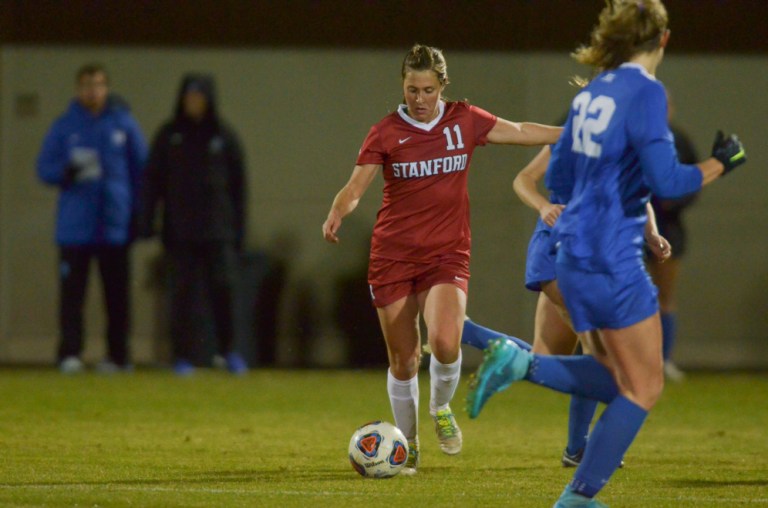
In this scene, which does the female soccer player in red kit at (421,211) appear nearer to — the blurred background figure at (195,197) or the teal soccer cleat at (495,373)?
the teal soccer cleat at (495,373)

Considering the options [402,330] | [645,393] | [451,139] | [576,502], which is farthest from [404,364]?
[645,393]

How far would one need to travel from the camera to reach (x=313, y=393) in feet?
37.7

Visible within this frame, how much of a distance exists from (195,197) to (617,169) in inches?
317

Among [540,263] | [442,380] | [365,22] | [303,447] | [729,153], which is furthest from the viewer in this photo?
[365,22]

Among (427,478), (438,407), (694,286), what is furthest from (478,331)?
(694,286)

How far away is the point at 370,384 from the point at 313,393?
92 centimetres

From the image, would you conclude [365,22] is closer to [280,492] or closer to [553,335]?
[553,335]

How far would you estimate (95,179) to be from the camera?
1265 centimetres

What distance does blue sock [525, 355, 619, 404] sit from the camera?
5.19 meters

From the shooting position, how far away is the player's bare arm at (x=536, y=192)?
19.7ft

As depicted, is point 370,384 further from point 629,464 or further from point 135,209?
point 629,464

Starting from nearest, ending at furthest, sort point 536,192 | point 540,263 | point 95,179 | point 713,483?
point 536,192
point 713,483
point 540,263
point 95,179

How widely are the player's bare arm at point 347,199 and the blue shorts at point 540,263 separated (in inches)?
33.7

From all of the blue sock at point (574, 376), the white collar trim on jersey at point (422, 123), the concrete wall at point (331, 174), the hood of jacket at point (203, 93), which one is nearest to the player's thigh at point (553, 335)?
the white collar trim on jersey at point (422, 123)
